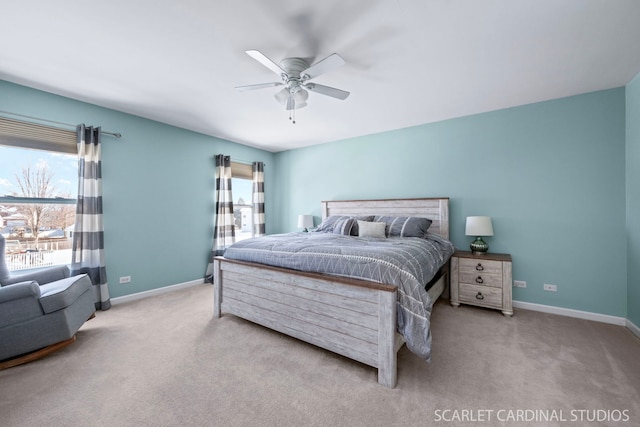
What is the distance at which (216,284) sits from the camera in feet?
9.36

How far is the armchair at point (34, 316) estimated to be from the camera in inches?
76.0

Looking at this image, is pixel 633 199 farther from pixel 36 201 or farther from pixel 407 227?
pixel 36 201

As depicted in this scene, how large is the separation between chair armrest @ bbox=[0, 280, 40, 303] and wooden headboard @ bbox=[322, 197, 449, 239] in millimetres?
3587

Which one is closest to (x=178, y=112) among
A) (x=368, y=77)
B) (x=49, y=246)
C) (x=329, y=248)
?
(x=49, y=246)

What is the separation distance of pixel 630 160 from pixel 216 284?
180 inches

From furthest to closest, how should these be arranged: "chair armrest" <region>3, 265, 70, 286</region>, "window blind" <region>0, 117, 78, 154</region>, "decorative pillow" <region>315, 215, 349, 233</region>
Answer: "decorative pillow" <region>315, 215, 349, 233</region> → "window blind" <region>0, 117, 78, 154</region> → "chair armrest" <region>3, 265, 70, 286</region>

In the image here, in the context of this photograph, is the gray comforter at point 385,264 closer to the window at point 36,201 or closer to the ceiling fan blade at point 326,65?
the ceiling fan blade at point 326,65

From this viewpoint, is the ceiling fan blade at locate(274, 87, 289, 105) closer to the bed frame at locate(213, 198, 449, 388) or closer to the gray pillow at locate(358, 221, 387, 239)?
the bed frame at locate(213, 198, 449, 388)

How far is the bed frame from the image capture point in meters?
1.74

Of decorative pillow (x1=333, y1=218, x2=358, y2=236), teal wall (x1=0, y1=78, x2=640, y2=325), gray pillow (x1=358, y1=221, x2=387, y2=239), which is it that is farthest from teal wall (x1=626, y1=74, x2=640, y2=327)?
decorative pillow (x1=333, y1=218, x2=358, y2=236)

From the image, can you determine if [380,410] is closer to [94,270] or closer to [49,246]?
[94,270]

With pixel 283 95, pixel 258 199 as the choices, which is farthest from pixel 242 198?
pixel 283 95

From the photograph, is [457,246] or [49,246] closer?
[49,246]

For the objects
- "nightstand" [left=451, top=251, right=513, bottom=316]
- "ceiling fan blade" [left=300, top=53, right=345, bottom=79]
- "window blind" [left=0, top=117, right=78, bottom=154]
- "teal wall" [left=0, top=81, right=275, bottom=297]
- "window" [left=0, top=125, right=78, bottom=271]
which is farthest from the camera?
"teal wall" [left=0, top=81, right=275, bottom=297]
